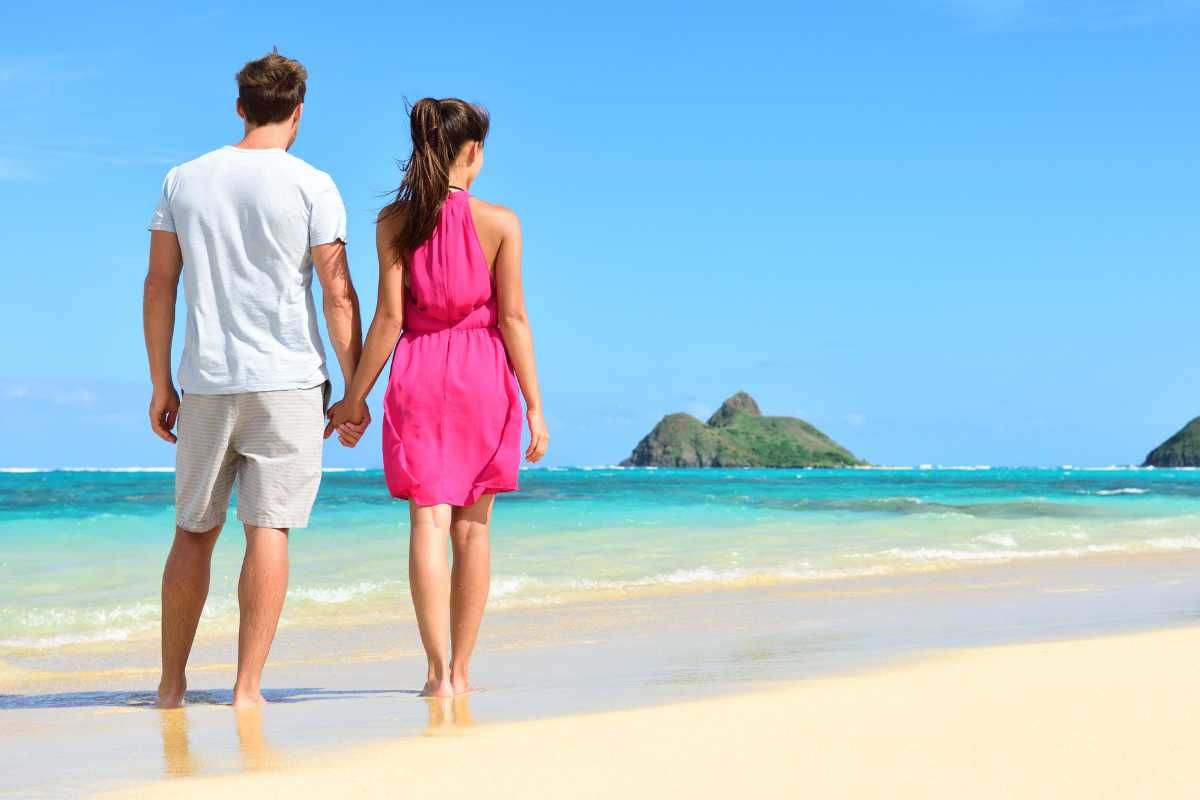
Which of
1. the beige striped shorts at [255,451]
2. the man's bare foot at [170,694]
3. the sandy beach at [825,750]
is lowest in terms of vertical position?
the man's bare foot at [170,694]

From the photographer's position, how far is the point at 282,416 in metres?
3.20

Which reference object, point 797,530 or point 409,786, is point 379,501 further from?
point 409,786

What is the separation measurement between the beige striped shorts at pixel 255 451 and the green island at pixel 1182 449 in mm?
109059

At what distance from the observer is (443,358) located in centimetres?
339

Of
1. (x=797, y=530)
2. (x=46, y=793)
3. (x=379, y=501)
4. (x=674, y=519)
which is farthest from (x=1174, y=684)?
(x=379, y=501)

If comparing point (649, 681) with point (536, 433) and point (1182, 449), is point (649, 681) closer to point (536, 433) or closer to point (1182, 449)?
point (536, 433)

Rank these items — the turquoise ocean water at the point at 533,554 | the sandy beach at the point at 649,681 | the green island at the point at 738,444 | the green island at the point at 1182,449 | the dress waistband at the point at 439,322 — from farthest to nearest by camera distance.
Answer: the green island at the point at 738,444 → the green island at the point at 1182,449 → the turquoise ocean water at the point at 533,554 → the dress waistband at the point at 439,322 → the sandy beach at the point at 649,681

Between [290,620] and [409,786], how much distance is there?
4.13 metres

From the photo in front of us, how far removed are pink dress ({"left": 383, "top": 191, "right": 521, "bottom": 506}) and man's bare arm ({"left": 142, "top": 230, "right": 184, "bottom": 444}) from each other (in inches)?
23.9

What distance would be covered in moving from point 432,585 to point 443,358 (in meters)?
0.64

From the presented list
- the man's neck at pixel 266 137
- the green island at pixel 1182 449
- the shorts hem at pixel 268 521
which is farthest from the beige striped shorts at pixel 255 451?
the green island at pixel 1182 449

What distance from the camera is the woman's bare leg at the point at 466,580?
11.3ft

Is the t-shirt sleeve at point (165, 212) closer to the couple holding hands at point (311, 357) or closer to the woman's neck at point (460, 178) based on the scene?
the couple holding hands at point (311, 357)

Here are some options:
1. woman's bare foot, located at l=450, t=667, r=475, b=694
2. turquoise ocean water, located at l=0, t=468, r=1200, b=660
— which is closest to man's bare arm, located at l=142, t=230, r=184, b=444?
woman's bare foot, located at l=450, t=667, r=475, b=694
